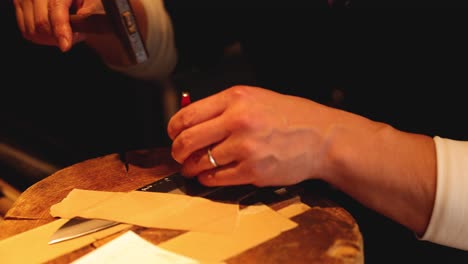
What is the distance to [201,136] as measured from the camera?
0.79 metres

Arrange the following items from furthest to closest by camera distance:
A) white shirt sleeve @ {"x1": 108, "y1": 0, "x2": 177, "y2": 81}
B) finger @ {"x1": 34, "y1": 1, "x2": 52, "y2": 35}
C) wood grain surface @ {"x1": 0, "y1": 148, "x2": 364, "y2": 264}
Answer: white shirt sleeve @ {"x1": 108, "y1": 0, "x2": 177, "y2": 81}, finger @ {"x1": 34, "y1": 1, "x2": 52, "y2": 35}, wood grain surface @ {"x1": 0, "y1": 148, "x2": 364, "y2": 264}

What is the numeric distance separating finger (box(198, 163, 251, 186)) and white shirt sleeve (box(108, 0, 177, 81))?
0.79 metres

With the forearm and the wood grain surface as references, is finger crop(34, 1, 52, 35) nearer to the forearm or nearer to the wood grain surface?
the wood grain surface

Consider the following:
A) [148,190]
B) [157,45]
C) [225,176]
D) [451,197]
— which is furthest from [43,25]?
[451,197]

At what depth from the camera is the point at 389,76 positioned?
3.57ft

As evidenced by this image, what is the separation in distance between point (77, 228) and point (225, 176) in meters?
0.29

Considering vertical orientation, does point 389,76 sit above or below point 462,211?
above

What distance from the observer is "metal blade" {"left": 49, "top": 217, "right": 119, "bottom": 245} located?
29.3 inches

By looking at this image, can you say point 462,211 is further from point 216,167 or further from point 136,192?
point 136,192

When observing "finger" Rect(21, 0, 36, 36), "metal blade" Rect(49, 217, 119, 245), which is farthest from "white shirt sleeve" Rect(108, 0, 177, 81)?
"metal blade" Rect(49, 217, 119, 245)

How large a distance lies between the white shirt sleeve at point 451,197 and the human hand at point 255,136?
0.69 feet

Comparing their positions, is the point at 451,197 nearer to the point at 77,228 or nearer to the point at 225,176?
the point at 225,176

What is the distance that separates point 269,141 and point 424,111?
508 millimetres

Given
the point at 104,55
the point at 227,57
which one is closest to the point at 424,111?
the point at 104,55
